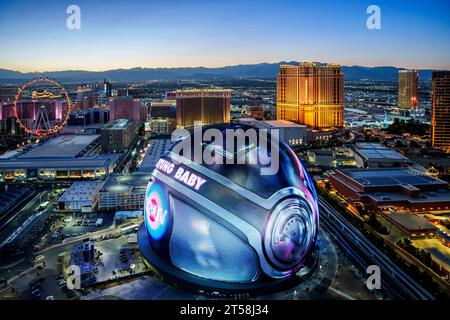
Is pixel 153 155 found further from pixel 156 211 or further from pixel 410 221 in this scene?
pixel 156 211

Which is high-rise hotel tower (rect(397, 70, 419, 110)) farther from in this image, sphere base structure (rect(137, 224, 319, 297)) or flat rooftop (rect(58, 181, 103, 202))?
sphere base structure (rect(137, 224, 319, 297))

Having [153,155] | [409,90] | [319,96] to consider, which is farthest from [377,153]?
[409,90]

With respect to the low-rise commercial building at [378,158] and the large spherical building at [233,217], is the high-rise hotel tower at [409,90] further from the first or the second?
the large spherical building at [233,217]

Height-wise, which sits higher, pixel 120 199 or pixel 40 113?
pixel 40 113

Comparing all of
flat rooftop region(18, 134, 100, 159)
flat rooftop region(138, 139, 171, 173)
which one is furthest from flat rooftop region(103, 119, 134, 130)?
flat rooftop region(138, 139, 171, 173)

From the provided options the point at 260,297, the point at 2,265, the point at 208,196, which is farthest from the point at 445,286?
the point at 2,265
